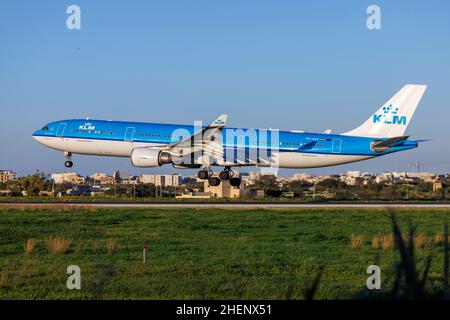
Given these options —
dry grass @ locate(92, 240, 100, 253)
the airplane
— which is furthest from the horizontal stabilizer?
dry grass @ locate(92, 240, 100, 253)

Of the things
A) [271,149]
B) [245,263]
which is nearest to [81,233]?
[245,263]

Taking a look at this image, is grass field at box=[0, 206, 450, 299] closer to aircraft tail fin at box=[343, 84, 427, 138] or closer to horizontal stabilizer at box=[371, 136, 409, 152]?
horizontal stabilizer at box=[371, 136, 409, 152]

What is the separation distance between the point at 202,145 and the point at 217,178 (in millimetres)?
2843

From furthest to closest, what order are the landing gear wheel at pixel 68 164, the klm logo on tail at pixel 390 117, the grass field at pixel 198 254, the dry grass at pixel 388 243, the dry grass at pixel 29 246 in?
1. the landing gear wheel at pixel 68 164
2. the klm logo on tail at pixel 390 117
3. the dry grass at pixel 388 243
4. the dry grass at pixel 29 246
5. the grass field at pixel 198 254

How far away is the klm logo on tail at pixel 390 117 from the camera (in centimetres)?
5334

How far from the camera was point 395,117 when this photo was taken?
53344 millimetres

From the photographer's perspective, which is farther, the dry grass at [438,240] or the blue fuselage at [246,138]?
the blue fuselage at [246,138]

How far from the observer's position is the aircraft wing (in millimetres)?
49938

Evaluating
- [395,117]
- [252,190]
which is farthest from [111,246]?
[252,190]

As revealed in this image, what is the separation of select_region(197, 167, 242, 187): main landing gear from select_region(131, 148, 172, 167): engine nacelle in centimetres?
299

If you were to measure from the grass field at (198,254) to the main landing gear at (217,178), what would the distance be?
9.74 meters

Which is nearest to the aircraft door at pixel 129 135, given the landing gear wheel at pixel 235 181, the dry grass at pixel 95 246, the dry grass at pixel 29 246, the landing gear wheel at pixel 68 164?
the landing gear wheel at pixel 68 164

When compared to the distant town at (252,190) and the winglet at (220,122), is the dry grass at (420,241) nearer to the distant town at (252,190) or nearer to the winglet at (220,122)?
the winglet at (220,122)
